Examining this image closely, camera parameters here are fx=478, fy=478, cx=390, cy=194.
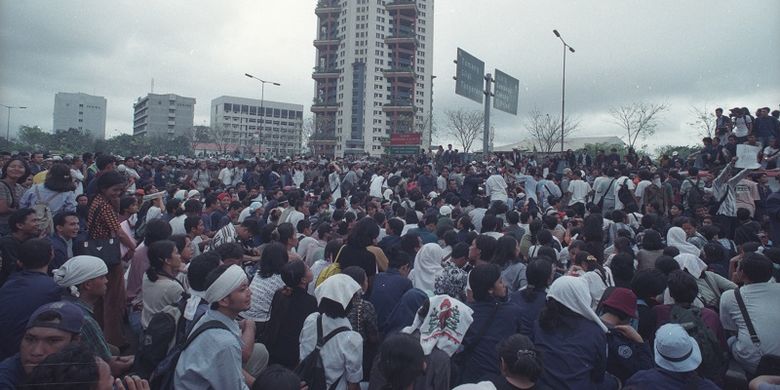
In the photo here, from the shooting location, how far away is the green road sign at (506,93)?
22.5 m

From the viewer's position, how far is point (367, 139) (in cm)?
10206

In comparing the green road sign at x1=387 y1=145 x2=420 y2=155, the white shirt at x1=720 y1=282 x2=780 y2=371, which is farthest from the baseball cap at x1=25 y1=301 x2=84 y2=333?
the green road sign at x1=387 y1=145 x2=420 y2=155

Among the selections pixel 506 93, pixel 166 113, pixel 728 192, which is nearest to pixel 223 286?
pixel 728 192

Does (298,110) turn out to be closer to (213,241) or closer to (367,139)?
(367,139)

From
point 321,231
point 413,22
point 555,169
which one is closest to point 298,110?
point 413,22

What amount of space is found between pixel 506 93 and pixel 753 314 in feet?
66.3

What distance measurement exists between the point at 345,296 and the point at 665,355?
2.15 m

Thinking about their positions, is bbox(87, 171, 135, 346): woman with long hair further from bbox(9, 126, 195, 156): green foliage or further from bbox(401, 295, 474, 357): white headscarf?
bbox(9, 126, 195, 156): green foliage

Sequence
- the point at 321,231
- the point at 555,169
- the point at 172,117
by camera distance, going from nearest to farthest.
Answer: the point at 321,231, the point at 555,169, the point at 172,117

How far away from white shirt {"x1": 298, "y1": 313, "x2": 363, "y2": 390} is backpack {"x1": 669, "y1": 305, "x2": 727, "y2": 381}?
248 cm

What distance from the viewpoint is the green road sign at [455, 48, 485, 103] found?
20641mm

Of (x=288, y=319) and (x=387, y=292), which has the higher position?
(x=387, y=292)

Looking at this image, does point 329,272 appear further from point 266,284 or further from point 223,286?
point 223,286

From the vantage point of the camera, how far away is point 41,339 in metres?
2.55
